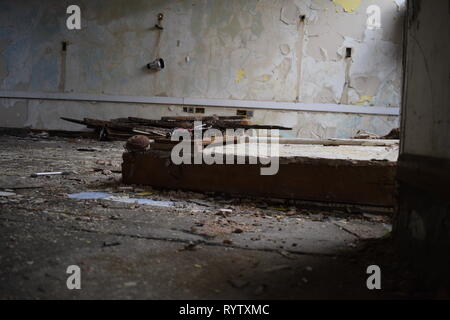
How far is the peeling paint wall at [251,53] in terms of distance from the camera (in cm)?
882

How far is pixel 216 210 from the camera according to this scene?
8.34 feet

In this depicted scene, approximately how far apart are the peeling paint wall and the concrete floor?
634cm

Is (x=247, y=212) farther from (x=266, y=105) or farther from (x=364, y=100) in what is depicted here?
(x=364, y=100)

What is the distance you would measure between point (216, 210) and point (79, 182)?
4.76ft

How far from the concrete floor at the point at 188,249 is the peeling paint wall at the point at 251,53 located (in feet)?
20.8

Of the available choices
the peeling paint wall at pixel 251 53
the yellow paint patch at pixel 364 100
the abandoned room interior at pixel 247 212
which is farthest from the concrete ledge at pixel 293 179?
the yellow paint patch at pixel 364 100

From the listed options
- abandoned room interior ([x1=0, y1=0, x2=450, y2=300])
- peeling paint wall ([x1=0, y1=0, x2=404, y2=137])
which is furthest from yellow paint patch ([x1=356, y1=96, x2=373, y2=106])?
abandoned room interior ([x1=0, y1=0, x2=450, y2=300])

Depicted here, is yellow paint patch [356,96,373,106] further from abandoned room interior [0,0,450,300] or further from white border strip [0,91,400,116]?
abandoned room interior [0,0,450,300]

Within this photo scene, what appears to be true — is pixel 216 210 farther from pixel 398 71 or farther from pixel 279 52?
pixel 398 71

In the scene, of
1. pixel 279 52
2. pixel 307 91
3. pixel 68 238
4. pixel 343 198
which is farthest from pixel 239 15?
pixel 68 238

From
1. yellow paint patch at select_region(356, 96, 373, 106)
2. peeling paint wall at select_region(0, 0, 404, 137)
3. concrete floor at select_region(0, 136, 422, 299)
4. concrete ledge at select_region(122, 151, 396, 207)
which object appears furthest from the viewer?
yellow paint patch at select_region(356, 96, 373, 106)

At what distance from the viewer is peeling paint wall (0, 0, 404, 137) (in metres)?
8.82

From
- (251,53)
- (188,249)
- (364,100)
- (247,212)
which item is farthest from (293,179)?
(364,100)
